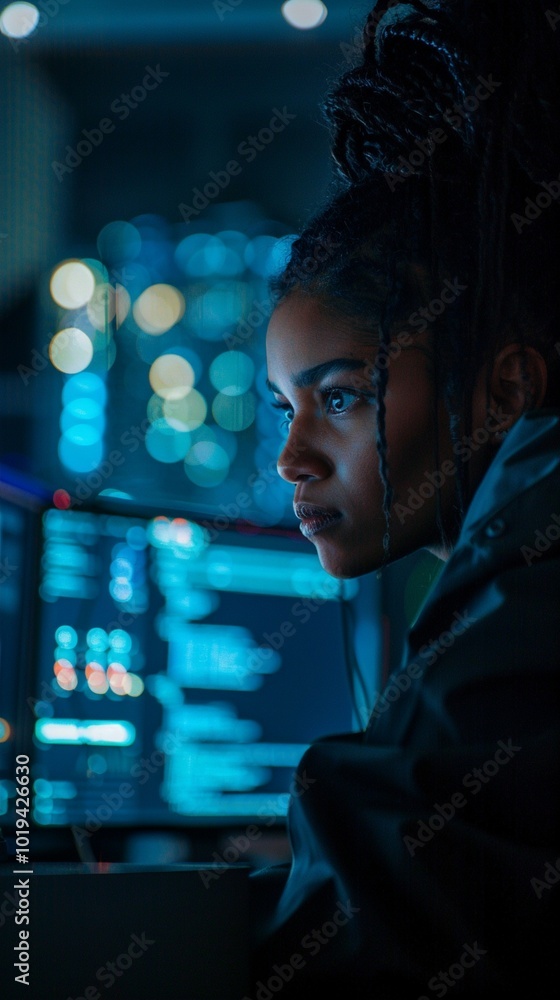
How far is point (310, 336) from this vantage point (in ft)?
3.03

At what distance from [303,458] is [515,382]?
199 mm

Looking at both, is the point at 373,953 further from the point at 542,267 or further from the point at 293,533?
the point at 293,533

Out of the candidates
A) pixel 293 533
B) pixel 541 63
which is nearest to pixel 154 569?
pixel 293 533

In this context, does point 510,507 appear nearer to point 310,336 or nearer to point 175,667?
point 310,336

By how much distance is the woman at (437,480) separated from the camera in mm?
521

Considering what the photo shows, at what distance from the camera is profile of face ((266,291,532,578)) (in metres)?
0.88

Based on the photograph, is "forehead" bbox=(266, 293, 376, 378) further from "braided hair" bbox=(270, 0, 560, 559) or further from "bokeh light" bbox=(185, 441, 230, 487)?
"bokeh light" bbox=(185, 441, 230, 487)

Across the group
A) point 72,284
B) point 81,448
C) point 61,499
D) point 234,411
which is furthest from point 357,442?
point 72,284

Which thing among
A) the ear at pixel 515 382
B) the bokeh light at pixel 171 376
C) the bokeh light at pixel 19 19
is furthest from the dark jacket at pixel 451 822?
the bokeh light at pixel 171 376

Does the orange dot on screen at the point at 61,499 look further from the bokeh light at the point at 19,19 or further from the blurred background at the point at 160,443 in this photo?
the bokeh light at the point at 19,19

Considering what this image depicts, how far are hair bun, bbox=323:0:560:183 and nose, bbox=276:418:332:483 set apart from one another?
0.26m

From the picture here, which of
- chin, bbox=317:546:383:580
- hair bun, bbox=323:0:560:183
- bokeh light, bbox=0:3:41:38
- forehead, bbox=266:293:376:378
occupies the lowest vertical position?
chin, bbox=317:546:383:580

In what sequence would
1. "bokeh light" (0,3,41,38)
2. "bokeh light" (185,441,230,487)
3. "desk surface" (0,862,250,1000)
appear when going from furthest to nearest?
"bokeh light" (185,441,230,487) → "bokeh light" (0,3,41,38) → "desk surface" (0,862,250,1000)

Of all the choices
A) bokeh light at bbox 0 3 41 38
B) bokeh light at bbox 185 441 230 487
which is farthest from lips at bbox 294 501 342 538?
bokeh light at bbox 185 441 230 487
